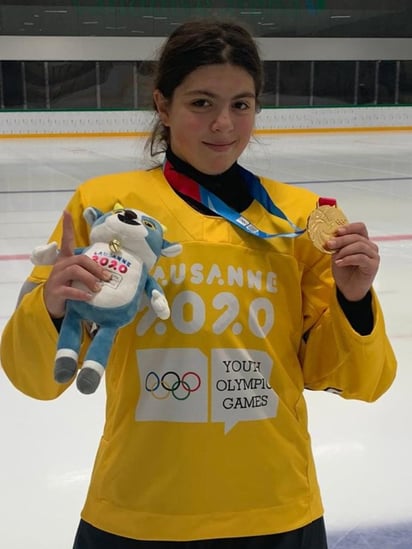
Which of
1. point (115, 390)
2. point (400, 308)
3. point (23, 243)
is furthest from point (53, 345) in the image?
point (23, 243)

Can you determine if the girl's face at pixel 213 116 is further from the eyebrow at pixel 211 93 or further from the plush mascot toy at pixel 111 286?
the plush mascot toy at pixel 111 286

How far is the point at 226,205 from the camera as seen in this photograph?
37.9 inches

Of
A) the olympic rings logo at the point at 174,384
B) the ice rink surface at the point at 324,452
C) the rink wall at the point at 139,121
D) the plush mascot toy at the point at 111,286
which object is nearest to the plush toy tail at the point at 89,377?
the plush mascot toy at the point at 111,286

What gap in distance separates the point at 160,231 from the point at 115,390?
22 centimetres

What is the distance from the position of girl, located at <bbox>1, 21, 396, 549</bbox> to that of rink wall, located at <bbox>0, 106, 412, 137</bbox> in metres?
12.3

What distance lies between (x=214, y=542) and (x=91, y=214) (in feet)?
1.40

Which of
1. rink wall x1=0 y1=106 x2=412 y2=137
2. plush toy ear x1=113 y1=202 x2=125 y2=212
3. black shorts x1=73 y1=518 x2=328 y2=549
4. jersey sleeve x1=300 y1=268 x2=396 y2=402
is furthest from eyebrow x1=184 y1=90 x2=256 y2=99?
rink wall x1=0 y1=106 x2=412 y2=137

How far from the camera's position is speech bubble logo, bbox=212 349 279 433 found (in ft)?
3.01

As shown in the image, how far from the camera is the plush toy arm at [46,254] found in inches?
35.5

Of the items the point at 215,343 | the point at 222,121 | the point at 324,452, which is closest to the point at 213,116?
the point at 222,121

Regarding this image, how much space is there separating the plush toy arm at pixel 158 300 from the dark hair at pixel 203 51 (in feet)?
0.91

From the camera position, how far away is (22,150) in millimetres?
11547

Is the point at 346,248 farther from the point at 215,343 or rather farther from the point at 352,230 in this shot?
the point at 215,343

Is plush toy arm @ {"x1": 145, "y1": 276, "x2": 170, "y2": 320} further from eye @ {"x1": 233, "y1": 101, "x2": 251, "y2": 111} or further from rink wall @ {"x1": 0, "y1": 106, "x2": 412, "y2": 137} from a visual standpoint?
rink wall @ {"x1": 0, "y1": 106, "x2": 412, "y2": 137}
